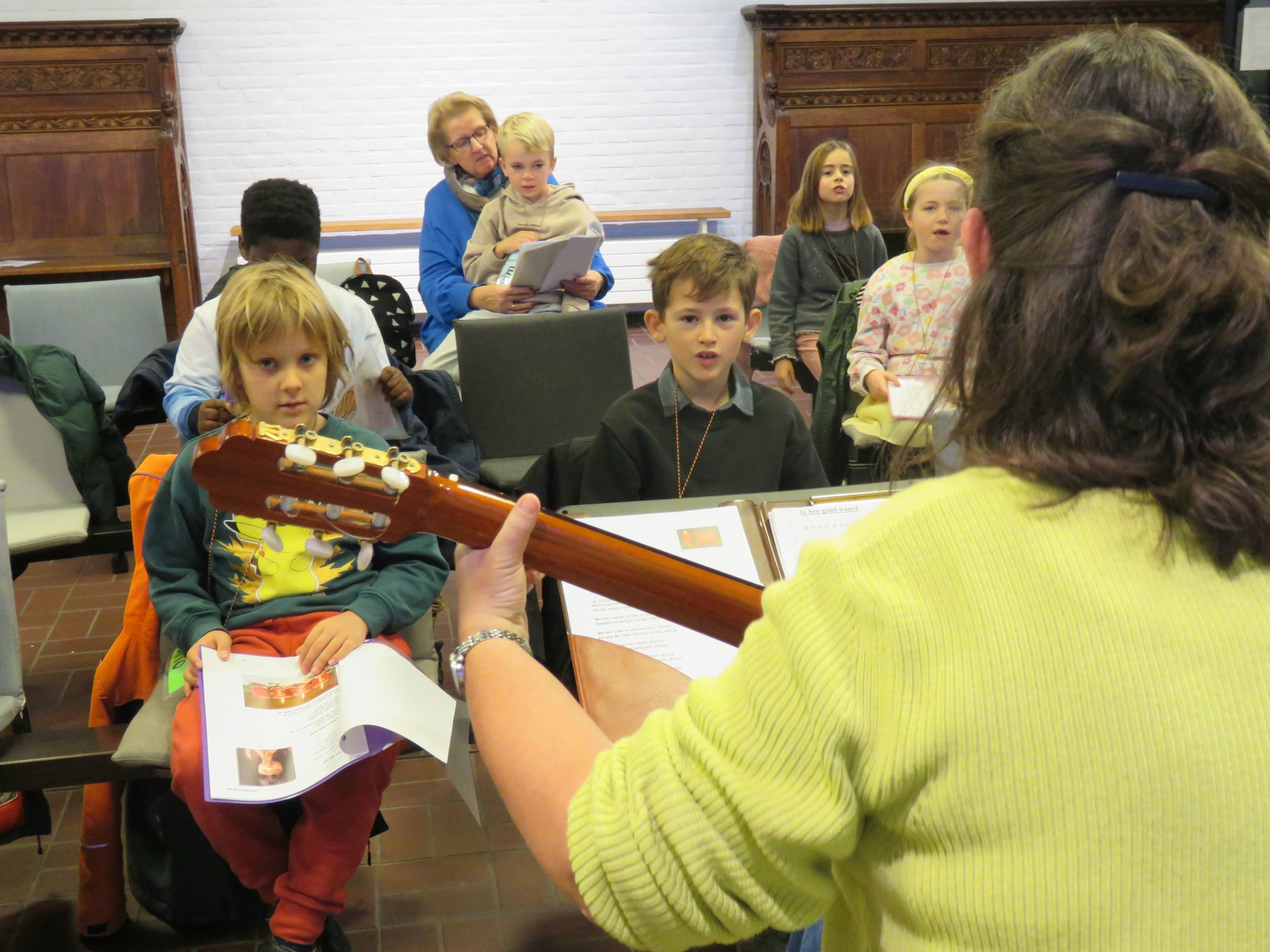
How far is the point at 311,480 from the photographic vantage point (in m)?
1.06

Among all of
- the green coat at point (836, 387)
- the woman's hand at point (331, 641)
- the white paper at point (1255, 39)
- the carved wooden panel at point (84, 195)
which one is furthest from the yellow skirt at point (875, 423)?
the white paper at point (1255, 39)

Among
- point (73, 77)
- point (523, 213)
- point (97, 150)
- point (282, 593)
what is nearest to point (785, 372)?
point (523, 213)

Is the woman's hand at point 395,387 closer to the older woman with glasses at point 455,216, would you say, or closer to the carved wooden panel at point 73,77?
the older woman with glasses at point 455,216

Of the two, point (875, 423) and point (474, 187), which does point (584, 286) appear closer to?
point (474, 187)

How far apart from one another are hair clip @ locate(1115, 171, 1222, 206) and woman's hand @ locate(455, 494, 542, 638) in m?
0.59

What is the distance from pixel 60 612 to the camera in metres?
3.56

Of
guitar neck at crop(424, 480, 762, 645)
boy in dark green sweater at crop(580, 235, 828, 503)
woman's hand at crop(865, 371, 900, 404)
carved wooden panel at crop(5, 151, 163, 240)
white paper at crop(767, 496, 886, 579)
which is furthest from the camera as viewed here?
carved wooden panel at crop(5, 151, 163, 240)

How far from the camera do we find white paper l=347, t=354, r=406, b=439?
2.94m

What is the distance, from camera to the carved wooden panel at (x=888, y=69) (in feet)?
24.8

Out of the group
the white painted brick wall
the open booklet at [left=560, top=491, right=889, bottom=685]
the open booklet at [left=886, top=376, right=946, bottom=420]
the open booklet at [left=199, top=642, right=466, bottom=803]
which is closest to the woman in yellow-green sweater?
the open booklet at [left=560, top=491, right=889, bottom=685]

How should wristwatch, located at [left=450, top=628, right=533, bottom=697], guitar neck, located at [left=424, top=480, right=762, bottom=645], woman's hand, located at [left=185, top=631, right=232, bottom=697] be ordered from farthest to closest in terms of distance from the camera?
woman's hand, located at [left=185, top=631, right=232, bottom=697] → guitar neck, located at [left=424, top=480, right=762, bottom=645] → wristwatch, located at [left=450, top=628, right=533, bottom=697]

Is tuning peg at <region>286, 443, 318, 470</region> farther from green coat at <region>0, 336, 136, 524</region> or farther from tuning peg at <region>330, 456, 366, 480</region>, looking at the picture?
green coat at <region>0, 336, 136, 524</region>

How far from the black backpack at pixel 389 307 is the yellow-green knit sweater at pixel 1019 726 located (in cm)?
306

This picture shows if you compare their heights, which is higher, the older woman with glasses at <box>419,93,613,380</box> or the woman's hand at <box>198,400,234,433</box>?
the older woman with glasses at <box>419,93,613,380</box>
